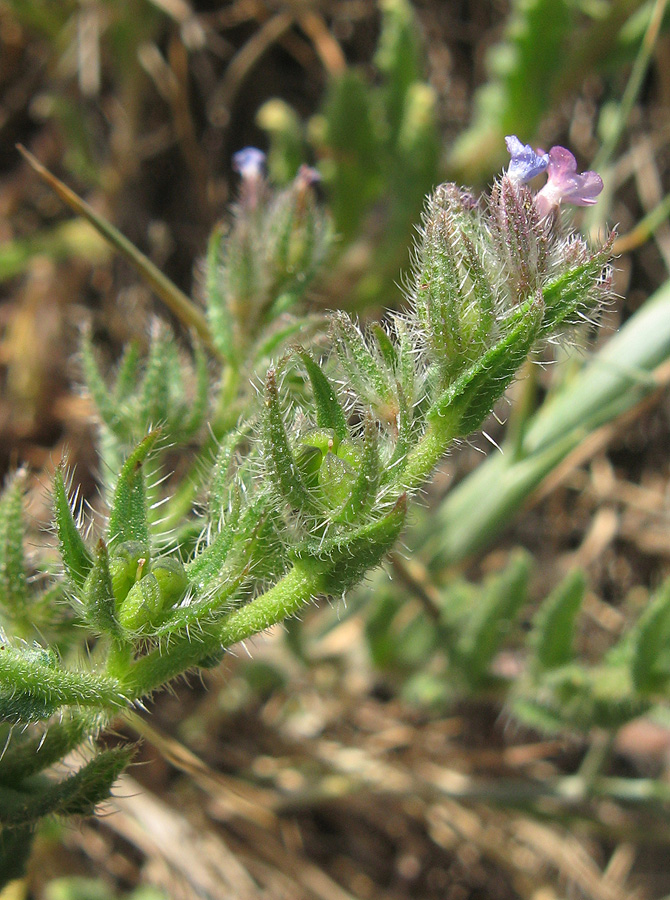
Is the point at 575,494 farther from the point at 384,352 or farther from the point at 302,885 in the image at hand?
the point at 384,352

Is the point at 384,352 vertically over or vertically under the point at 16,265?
under

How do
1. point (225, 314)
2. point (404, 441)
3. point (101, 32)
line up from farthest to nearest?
point (101, 32), point (225, 314), point (404, 441)

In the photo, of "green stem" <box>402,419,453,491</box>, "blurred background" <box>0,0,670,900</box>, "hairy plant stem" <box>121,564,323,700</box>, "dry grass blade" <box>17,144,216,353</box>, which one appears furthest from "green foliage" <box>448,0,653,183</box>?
"hairy plant stem" <box>121,564,323,700</box>

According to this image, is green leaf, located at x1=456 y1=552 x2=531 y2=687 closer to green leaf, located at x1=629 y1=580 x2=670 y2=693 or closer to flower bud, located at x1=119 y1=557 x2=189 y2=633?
green leaf, located at x1=629 y1=580 x2=670 y2=693

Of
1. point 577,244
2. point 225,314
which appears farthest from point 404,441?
point 225,314

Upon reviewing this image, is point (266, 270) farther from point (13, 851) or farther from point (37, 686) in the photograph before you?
point (13, 851)

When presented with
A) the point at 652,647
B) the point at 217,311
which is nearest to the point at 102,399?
the point at 217,311
